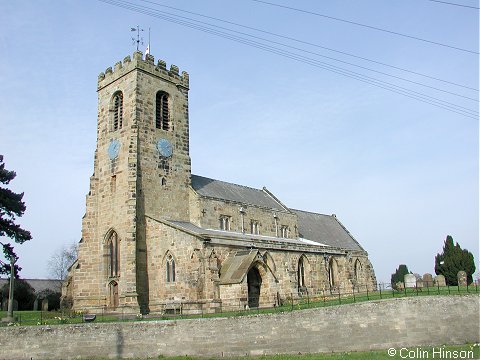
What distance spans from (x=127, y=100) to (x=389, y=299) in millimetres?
24244

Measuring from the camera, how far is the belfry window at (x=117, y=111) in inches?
1500

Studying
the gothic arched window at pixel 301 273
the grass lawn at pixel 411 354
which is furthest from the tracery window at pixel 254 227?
the grass lawn at pixel 411 354

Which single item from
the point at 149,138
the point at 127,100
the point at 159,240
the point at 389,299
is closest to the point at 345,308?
the point at 389,299

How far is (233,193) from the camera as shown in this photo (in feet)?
149

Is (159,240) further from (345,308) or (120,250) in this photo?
(345,308)

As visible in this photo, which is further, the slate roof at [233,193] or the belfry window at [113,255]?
the slate roof at [233,193]

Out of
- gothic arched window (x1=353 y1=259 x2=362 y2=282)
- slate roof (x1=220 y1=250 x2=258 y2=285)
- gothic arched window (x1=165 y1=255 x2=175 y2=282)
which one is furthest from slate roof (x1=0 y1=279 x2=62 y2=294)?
slate roof (x1=220 y1=250 x2=258 y2=285)

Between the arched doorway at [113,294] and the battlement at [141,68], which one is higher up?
the battlement at [141,68]

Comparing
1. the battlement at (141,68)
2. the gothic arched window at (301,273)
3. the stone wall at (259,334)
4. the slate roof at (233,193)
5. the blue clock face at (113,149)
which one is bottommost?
the stone wall at (259,334)

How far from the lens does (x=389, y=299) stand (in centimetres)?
2589

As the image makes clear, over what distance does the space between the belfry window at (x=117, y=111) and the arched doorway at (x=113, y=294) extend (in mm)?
12222

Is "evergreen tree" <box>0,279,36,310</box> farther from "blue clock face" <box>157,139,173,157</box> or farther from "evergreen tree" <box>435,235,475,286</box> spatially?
"evergreen tree" <box>435,235,475,286</box>

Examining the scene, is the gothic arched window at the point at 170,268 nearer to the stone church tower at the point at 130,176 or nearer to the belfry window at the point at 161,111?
the stone church tower at the point at 130,176

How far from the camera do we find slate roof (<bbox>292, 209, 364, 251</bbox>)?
55375 mm
